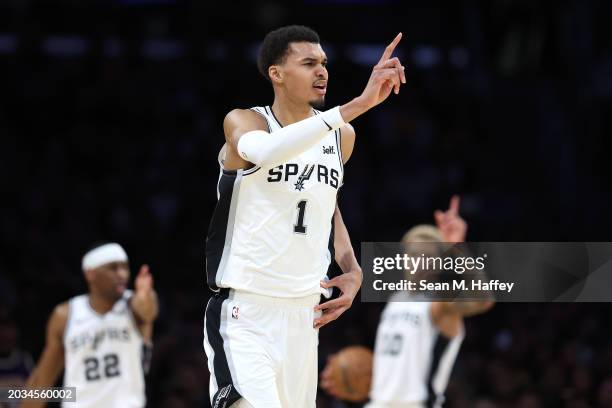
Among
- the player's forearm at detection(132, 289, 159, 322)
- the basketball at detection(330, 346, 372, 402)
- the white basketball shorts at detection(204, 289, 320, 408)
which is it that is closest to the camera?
the white basketball shorts at detection(204, 289, 320, 408)

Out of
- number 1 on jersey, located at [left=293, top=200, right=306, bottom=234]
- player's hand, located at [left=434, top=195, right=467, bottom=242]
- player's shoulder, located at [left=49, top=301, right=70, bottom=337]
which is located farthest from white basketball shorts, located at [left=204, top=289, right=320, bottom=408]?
player's shoulder, located at [left=49, top=301, right=70, bottom=337]

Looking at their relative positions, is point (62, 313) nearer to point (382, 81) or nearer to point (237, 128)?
point (237, 128)

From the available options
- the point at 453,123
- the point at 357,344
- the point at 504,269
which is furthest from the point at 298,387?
the point at 453,123

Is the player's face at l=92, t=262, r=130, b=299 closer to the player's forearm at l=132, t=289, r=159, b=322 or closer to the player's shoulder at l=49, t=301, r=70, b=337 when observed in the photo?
the player's forearm at l=132, t=289, r=159, b=322

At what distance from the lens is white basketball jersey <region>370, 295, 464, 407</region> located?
8617mm

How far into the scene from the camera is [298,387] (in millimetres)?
5309

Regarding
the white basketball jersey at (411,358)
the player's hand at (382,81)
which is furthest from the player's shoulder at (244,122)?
the white basketball jersey at (411,358)

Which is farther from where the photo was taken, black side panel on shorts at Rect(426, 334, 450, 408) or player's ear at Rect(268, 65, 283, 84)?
black side panel on shorts at Rect(426, 334, 450, 408)

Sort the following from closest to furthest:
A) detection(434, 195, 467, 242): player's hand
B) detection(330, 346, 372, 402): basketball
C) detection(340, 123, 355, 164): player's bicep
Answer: detection(340, 123, 355, 164): player's bicep
detection(434, 195, 467, 242): player's hand
detection(330, 346, 372, 402): basketball

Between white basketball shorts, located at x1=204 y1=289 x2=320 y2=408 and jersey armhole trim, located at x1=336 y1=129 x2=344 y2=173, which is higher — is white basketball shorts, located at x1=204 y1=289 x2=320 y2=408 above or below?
below

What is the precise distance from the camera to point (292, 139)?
4961 mm

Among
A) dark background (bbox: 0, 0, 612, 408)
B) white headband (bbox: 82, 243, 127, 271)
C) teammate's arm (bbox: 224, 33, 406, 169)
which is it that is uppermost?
dark background (bbox: 0, 0, 612, 408)

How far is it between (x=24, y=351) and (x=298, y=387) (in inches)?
278

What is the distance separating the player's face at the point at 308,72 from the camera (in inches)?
215
